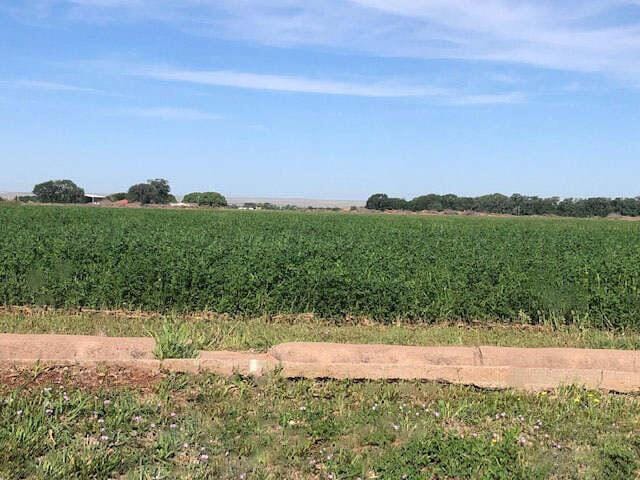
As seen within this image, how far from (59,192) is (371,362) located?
Answer: 85139 millimetres

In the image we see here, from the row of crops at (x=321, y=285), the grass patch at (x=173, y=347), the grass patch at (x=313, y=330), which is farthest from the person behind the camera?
the row of crops at (x=321, y=285)

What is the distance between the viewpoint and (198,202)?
86.9 metres

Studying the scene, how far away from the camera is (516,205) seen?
7656 cm

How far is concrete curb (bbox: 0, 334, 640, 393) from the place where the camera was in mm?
4656

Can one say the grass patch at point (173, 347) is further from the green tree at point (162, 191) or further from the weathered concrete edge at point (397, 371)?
the green tree at point (162, 191)

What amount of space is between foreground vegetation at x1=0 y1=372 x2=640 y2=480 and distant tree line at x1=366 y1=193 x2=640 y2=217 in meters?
73.1

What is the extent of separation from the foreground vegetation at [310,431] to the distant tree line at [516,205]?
7313 cm

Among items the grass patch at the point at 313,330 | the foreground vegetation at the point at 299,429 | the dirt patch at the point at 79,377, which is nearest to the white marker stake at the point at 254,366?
the foreground vegetation at the point at 299,429

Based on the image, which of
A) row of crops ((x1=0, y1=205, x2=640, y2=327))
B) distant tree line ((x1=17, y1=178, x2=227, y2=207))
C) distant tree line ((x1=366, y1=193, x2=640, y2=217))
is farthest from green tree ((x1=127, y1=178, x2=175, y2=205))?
row of crops ((x1=0, y1=205, x2=640, y2=327))

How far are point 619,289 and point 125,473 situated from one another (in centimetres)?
745

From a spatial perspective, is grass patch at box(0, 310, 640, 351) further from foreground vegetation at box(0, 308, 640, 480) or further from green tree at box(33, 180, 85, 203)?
green tree at box(33, 180, 85, 203)

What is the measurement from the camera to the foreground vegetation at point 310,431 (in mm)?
3188

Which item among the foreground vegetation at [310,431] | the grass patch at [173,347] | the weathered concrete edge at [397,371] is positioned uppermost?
the grass patch at [173,347]

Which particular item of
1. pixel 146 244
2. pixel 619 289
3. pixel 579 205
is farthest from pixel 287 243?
pixel 579 205
